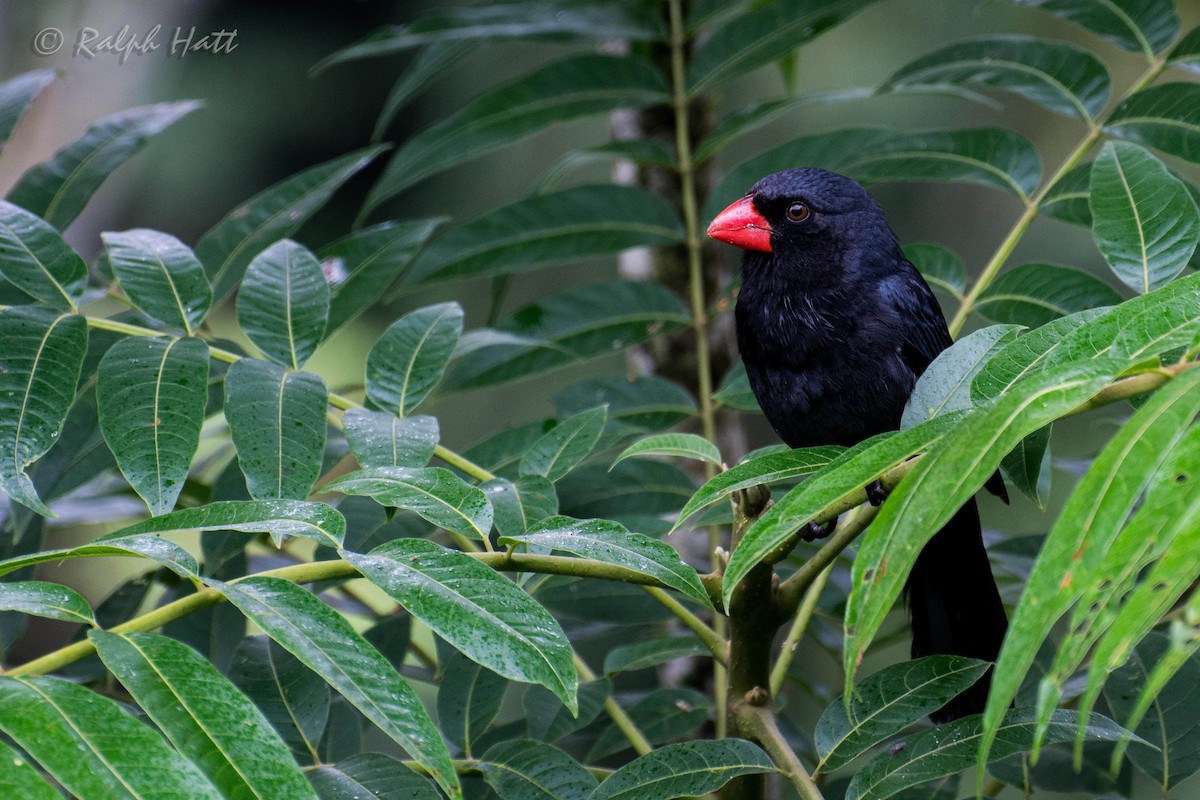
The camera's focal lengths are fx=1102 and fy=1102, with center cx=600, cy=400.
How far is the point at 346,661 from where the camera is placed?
1.10 metres

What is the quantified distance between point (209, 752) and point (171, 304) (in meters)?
1.02

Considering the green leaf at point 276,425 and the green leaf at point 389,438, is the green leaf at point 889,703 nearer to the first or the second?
the green leaf at point 389,438

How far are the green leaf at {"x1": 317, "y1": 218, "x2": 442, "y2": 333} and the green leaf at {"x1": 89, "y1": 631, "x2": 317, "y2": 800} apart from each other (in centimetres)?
130

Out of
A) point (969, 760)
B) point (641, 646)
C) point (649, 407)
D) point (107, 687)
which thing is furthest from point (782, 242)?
point (107, 687)

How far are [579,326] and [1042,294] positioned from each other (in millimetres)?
1071

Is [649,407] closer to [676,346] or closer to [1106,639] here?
[676,346]

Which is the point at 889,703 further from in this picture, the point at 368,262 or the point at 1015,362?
the point at 368,262

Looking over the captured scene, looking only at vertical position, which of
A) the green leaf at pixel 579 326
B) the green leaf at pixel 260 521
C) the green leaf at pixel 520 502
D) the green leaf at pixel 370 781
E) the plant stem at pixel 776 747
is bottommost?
the green leaf at pixel 370 781

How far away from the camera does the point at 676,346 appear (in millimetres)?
3227

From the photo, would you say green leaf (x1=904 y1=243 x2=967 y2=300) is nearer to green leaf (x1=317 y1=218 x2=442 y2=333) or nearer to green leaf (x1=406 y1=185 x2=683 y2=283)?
green leaf (x1=406 y1=185 x2=683 y2=283)

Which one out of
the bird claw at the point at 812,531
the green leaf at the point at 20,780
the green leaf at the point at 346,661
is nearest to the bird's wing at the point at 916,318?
the bird claw at the point at 812,531

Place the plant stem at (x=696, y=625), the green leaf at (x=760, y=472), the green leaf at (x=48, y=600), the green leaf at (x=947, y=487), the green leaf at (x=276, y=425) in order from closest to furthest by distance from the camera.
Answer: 1. the green leaf at (x=947, y=487)
2. the green leaf at (x=48, y=600)
3. the green leaf at (x=760, y=472)
4. the green leaf at (x=276, y=425)
5. the plant stem at (x=696, y=625)

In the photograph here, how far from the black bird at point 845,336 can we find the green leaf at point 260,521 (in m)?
1.38

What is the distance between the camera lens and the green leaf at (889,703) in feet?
4.92
